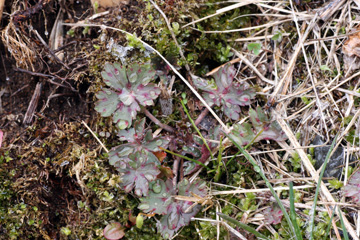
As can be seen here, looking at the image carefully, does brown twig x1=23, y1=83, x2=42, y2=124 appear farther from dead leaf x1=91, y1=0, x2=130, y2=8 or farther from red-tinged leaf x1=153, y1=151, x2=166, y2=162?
red-tinged leaf x1=153, y1=151, x2=166, y2=162

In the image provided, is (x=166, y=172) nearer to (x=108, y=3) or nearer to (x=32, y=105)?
(x=32, y=105)

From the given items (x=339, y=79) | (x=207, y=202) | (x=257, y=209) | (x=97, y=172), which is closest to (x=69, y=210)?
(x=97, y=172)

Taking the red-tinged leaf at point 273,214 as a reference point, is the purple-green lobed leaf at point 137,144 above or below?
above

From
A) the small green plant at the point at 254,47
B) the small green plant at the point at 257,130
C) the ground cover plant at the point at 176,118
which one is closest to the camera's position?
the ground cover plant at the point at 176,118

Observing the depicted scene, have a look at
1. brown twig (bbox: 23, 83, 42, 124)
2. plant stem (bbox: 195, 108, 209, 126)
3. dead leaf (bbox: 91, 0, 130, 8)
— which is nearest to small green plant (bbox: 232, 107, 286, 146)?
plant stem (bbox: 195, 108, 209, 126)

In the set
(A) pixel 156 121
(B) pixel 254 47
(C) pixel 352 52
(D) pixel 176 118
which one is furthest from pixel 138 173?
(C) pixel 352 52

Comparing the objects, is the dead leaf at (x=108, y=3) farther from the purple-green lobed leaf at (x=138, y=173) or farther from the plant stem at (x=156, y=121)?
the purple-green lobed leaf at (x=138, y=173)

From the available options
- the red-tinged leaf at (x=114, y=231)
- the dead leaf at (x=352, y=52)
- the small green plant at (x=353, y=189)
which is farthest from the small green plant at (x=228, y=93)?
the red-tinged leaf at (x=114, y=231)

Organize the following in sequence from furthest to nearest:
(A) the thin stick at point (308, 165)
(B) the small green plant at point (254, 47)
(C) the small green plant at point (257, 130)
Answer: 1. (B) the small green plant at point (254, 47)
2. (C) the small green plant at point (257, 130)
3. (A) the thin stick at point (308, 165)
